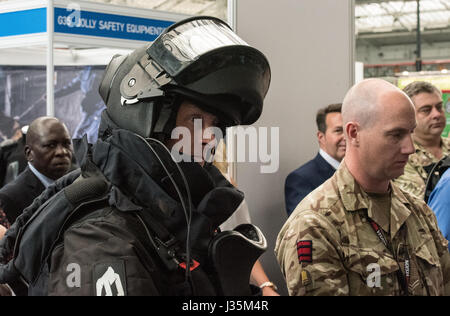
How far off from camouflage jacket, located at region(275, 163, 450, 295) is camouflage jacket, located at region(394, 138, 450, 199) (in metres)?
1.23

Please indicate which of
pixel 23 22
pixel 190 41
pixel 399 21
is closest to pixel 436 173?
pixel 190 41

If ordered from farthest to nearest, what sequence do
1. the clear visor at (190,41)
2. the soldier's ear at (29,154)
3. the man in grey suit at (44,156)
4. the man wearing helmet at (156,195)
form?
the soldier's ear at (29,154), the man in grey suit at (44,156), the clear visor at (190,41), the man wearing helmet at (156,195)

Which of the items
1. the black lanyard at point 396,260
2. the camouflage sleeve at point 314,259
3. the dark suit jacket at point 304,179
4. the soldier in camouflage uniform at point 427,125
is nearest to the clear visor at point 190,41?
the camouflage sleeve at point 314,259

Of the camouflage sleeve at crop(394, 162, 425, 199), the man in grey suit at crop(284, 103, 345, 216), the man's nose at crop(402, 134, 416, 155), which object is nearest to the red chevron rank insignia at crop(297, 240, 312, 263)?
the man's nose at crop(402, 134, 416, 155)

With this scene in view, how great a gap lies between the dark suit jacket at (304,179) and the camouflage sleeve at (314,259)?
1153 millimetres

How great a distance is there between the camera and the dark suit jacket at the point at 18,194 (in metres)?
2.68

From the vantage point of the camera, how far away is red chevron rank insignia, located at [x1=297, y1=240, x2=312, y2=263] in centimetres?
179

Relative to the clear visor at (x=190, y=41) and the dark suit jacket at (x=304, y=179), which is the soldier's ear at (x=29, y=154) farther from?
the clear visor at (x=190, y=41)

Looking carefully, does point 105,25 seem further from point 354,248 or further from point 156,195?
point 156,195

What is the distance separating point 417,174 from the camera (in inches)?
131

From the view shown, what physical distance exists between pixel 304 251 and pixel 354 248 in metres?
→ 0.16

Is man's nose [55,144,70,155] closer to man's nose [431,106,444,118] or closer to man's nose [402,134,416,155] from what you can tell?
man's nose [402,134,416,155]

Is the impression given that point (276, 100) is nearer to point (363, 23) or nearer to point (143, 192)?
point (143, 192)
